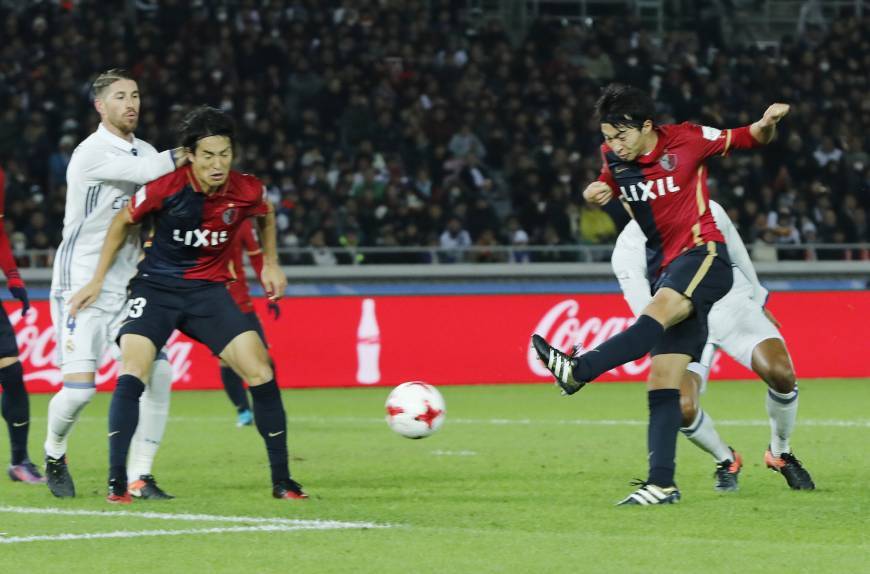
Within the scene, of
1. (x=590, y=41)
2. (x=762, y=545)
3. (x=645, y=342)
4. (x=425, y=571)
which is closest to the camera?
(x=425, y=571)

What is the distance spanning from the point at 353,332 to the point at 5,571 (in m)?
11.4

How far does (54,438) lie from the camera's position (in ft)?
27.2

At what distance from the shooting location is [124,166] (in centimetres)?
801

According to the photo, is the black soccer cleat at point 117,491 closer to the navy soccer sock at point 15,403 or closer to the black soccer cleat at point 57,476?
the black soccer cleat at point 57,476

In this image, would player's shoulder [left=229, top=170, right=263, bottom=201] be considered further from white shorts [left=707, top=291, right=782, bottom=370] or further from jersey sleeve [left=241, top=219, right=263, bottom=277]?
jersey sleeve [left=241, top=219, right=263, bottom=277]

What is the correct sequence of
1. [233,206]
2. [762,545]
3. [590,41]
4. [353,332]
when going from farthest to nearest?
[590,41] < [353,332] < [233,206] < [762,545]

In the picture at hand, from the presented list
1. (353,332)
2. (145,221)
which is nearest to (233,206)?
(145,221)

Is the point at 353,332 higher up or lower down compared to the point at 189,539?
lower down

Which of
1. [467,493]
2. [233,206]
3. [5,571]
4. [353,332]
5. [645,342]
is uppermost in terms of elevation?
[233,206]

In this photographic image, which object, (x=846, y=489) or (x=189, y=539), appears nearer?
(x=189, y=539)

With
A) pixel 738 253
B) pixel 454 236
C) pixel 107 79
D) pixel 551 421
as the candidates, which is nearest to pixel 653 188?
pixel 738 253

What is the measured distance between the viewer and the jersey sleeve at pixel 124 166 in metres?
7.90

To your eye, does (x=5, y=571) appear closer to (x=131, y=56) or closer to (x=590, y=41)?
(x=131, y=56)

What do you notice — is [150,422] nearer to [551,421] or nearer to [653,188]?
[653,188]
